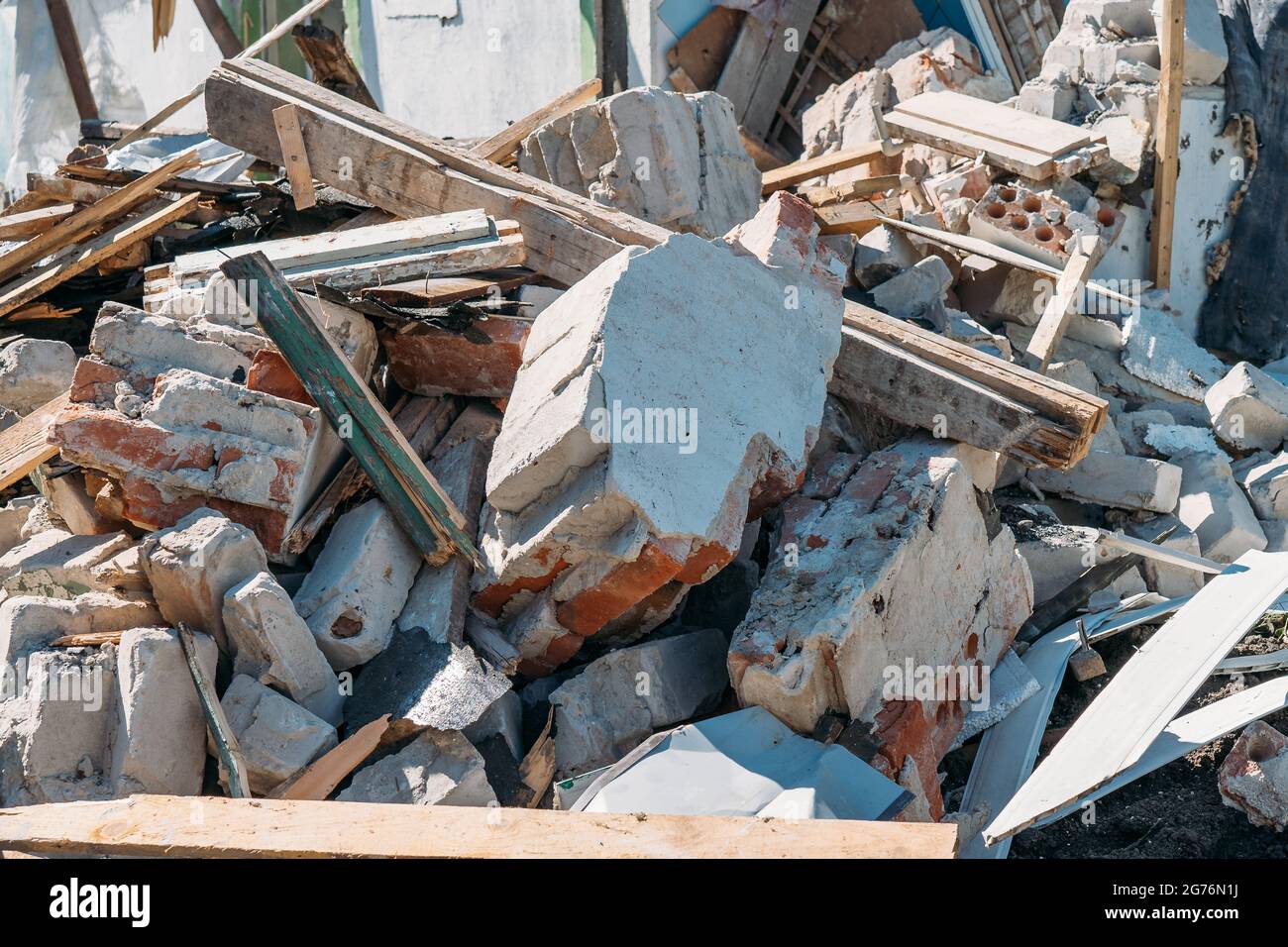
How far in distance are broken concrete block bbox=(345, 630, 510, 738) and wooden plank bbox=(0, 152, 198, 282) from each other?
10.3 feet

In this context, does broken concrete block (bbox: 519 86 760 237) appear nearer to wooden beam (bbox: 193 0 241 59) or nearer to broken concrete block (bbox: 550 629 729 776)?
broken concrete block (bbox: 550 629 729 776)

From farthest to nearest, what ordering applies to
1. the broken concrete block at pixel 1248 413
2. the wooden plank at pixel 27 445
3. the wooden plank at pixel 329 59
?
the wooden plank at pixel 329 59
the broken concrete block at pixel 1248 413
the wooden plank at pixel 27 445

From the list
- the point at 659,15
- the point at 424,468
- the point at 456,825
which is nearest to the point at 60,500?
the point at 424,468

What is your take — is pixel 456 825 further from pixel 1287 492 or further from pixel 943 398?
pixel 1287 492

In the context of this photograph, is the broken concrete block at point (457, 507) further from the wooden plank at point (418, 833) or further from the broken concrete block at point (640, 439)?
the wooden plank at point (418, 833)

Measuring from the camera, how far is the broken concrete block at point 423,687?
3.88 m

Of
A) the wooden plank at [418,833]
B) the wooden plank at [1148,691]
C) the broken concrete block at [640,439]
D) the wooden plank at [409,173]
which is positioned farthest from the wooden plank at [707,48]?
the wooden plank at [418,833]

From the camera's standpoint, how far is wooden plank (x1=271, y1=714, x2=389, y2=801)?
12.2 feet

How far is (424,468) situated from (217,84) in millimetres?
2652

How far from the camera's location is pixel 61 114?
484 inches

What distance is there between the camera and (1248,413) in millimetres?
6125

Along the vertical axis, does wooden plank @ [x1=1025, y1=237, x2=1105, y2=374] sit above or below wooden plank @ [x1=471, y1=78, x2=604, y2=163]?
below

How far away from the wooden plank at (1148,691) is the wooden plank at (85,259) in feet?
15.2

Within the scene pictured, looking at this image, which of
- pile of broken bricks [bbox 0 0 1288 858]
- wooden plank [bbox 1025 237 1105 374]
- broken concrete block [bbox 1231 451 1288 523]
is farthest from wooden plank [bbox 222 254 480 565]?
broken concrete block [bbox 1231 451 1288 523]
